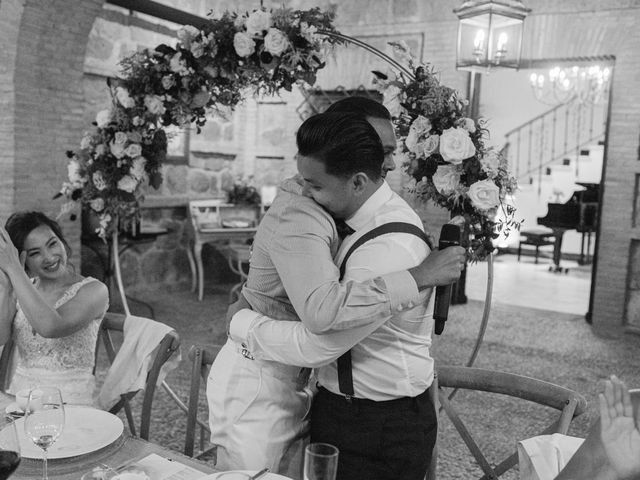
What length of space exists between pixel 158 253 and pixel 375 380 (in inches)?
256

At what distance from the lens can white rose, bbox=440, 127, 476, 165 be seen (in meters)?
2.68

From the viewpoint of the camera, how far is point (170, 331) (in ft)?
8.16

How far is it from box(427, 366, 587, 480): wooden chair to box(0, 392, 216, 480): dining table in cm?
85

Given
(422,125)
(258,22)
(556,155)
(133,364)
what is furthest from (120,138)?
(556,155)

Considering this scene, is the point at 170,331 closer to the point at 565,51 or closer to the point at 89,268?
the point at 89,268

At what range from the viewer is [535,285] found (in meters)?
9.42

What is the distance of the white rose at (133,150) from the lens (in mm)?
3787

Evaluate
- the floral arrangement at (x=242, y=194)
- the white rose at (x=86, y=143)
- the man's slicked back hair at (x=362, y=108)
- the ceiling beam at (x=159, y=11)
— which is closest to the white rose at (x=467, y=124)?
the man's slicked back hair at (x=362, y=108)

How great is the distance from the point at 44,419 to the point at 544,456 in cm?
118

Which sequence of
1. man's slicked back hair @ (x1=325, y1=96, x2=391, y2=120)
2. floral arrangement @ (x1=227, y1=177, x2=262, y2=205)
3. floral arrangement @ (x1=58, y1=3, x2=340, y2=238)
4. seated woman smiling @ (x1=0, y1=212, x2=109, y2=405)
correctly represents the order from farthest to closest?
floral arrangement @ (x1=227, y1=177, x2=262, y2=205) → floral arrangement @ (x1=58, y1=3, x2=340, y2=238) → seated woman smiling @ (x1=0, y1=212, x2=109, y2=405) → man's slicked back hair @ (x1=325, y1=96, x2=391, y2=120)

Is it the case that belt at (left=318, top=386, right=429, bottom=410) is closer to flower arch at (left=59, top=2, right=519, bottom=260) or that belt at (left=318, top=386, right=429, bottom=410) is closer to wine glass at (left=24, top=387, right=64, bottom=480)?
wine glass at (left=24, top=387, right=64, bottom=480)

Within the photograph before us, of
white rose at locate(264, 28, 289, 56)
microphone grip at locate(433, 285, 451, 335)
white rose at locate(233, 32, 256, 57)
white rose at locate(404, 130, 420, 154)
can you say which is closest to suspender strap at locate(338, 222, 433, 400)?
microphone grip at locate(433, 285, 451, 335)

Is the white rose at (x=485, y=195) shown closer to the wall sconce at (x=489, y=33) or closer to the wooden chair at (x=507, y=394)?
the wooden chair at (x=507, y=394)

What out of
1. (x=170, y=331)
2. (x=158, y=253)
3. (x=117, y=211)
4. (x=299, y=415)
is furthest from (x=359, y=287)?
(x=158, y=253)
